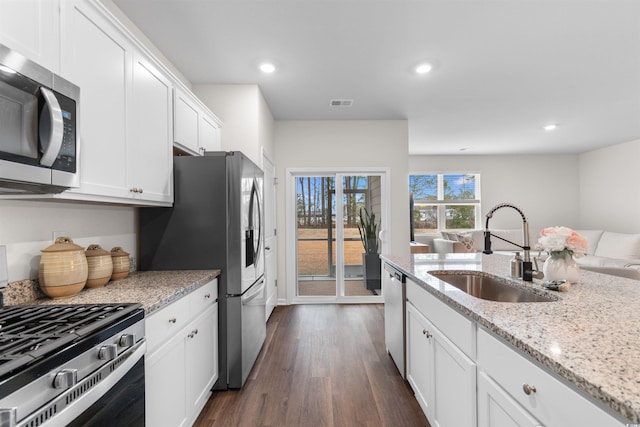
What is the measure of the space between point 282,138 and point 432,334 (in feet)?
11.3

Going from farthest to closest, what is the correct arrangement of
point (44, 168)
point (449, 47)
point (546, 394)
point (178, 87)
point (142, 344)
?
point (449, 47), point (178, 87), point (142, 344), point (44, 168), point (546, 394)

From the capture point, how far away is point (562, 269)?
1.50 metres

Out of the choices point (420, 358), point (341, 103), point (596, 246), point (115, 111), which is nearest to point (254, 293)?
point (420, 358)

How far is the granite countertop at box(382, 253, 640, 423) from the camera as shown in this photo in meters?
0.64

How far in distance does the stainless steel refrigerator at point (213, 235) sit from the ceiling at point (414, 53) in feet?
3.20

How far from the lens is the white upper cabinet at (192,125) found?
2227 mm

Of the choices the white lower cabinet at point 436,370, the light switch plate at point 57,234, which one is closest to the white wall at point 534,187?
the white lower cabinet at point 436,370

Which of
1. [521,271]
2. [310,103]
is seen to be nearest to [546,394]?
[521,271]

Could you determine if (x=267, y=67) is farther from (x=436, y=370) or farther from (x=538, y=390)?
(x=538, y=390)

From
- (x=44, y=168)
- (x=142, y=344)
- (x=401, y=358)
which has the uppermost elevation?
(x=44, y=168)

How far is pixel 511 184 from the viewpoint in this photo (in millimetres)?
6734

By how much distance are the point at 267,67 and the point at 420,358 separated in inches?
104

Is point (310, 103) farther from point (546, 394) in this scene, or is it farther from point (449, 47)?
point (546, 394)

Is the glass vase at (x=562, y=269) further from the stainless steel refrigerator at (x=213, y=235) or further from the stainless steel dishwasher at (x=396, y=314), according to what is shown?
the stainless steel refrigerator at (x=213, y=235)
